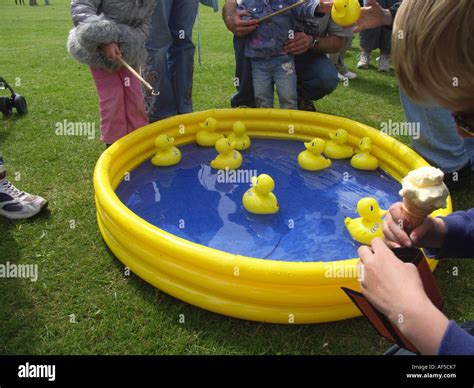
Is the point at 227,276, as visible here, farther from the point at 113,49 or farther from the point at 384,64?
the point at 384,64

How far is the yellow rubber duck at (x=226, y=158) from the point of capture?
113 inches

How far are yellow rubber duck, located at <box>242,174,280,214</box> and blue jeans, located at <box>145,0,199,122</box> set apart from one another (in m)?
1.46

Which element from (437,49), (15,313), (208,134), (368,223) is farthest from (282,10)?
(15,313)

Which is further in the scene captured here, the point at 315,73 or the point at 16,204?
the point at 315,73

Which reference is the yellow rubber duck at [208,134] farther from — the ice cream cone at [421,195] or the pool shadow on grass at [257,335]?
the ice cream cone at [421,195]

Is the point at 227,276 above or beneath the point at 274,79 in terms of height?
beneath

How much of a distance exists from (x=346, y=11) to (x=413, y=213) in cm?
204

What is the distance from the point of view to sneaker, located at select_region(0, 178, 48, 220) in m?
2.33

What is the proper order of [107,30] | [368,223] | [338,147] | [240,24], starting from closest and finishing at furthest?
1. [368,223]
2. [107,30]
3. [338,147]
4. [240,24]

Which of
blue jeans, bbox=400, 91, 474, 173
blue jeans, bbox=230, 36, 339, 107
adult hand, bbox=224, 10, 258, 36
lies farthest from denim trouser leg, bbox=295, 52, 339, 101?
blue jeans, bbox=400, 91, 474, 173

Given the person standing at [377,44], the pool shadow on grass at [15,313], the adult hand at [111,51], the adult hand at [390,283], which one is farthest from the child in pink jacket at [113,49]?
the person standing at [377,44]

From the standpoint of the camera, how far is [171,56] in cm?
357

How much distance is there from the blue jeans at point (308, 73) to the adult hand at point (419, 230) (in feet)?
8.52
